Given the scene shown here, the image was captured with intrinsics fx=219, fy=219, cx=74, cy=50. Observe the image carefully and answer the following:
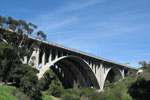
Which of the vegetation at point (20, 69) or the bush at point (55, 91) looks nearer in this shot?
the vegetation at point (20, 69)

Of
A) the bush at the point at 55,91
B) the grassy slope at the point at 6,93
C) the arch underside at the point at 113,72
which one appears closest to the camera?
the grassy slope at the point at 6,93

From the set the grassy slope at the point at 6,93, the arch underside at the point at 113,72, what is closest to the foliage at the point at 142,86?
the grassy slope at the point at 6,93

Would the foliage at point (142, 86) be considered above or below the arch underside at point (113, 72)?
below

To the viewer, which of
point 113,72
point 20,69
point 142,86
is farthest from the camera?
point 113,72

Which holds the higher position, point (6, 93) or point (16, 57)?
point (16, 57)

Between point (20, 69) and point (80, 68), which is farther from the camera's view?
point (80, 68)

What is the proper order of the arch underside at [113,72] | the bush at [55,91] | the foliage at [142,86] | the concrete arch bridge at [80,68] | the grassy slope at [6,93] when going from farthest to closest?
1. the arch underside at [113,72]
2. the concrete arch bridge at [80,68]
3. the bush at [55,91]
4. the foliage at [142,86]
5. the grassy slope at [6,93]

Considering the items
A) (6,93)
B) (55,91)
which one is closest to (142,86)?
(55,91)

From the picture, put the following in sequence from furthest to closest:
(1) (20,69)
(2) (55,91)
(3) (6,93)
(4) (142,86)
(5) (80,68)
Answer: (5) (80,68), (2) (55,91), (4) (142,86), (1) (20,69), (3) (6,93)

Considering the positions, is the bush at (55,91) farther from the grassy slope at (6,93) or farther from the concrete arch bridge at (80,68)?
the grassy slope at (6,93)

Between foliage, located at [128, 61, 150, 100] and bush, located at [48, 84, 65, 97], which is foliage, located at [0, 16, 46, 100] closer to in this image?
bush, located at [48, 84, 65, 97]

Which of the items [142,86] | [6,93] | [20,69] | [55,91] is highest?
[20,69]

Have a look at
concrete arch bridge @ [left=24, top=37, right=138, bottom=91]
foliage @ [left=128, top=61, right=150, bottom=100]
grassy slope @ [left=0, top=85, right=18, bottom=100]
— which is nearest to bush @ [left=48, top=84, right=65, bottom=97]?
concrete arch bridge @ [left=24, top=37, right=138, bottom=91]

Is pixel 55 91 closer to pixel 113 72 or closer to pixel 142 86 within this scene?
pixel 142 86
